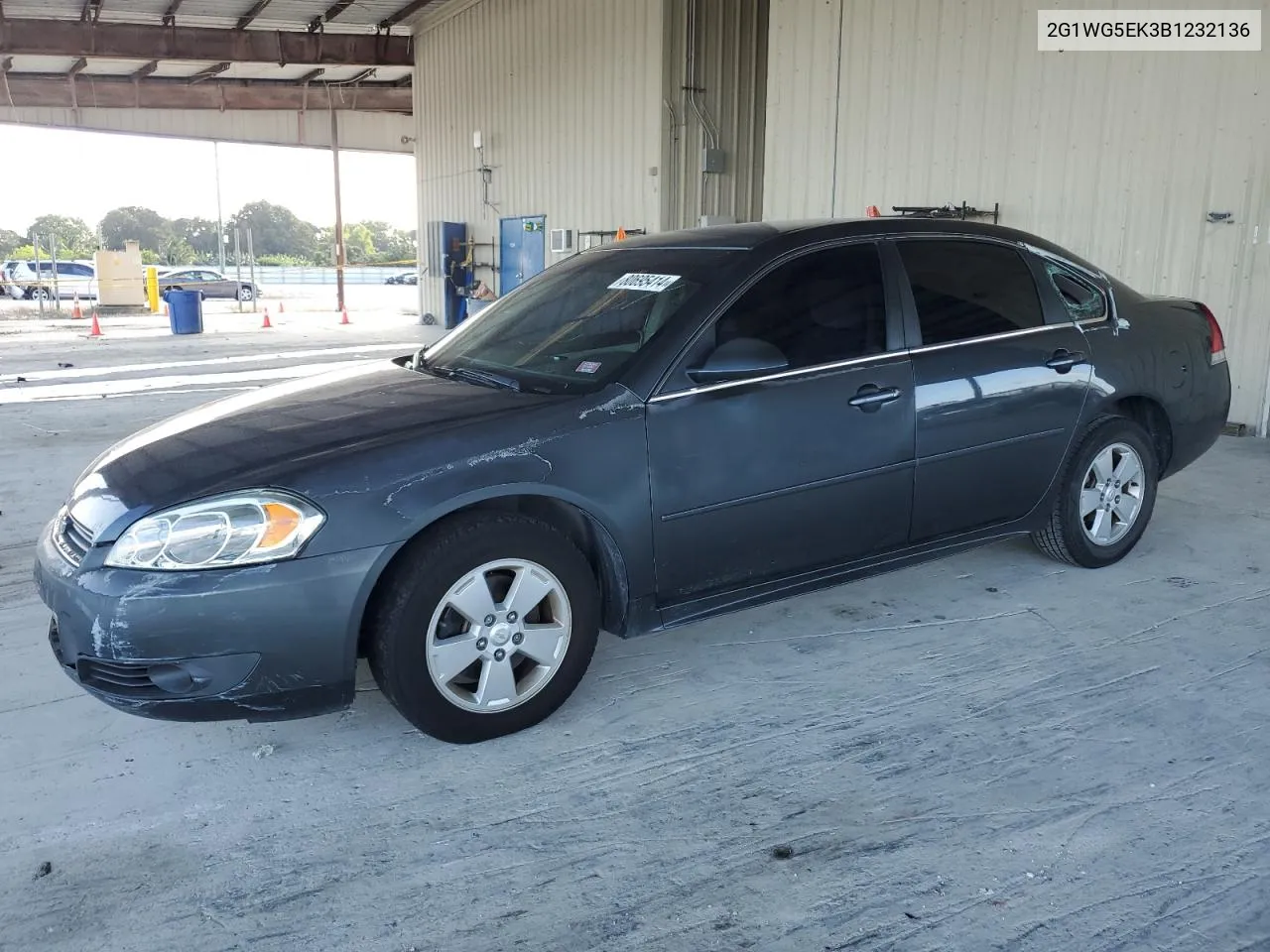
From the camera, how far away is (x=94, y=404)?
9.30 m

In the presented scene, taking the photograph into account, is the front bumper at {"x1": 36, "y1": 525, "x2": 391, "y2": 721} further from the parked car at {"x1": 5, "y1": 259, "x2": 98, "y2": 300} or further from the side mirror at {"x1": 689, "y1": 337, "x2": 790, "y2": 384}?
the parked car at {"x1": 5, "y1": 259, "x2": 98, "y2": 300}

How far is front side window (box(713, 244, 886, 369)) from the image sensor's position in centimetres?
335

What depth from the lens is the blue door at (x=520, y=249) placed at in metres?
16.1

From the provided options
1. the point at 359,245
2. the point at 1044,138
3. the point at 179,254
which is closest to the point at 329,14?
the point at 1044,138

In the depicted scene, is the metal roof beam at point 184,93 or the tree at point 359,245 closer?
the metal roof beam at point 184,93

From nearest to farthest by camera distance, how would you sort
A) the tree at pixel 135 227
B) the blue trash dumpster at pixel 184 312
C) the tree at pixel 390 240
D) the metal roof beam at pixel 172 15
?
the metal roof beam at pixel 172 15, the blue trash dumpster at pixel 184 312, the tree at pixel 135 227, the tree at pixel 390 240

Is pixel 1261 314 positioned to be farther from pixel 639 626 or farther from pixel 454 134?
pixel 454 134

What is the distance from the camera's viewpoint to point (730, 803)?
266cm

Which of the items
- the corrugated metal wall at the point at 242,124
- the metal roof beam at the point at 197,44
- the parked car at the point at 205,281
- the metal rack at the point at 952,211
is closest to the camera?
the metal rack at the point at 952,211

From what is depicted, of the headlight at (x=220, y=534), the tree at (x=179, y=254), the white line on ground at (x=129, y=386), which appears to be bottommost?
the white line on ground at (x=129, y=386)

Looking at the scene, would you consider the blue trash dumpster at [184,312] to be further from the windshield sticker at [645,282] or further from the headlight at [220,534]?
the headlight at [220,534]

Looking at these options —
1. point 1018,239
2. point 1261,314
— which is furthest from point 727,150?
point 1018,239

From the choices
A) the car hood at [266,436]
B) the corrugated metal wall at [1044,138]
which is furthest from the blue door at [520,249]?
the car hood at [266,436]

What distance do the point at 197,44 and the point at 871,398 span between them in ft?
59.1
